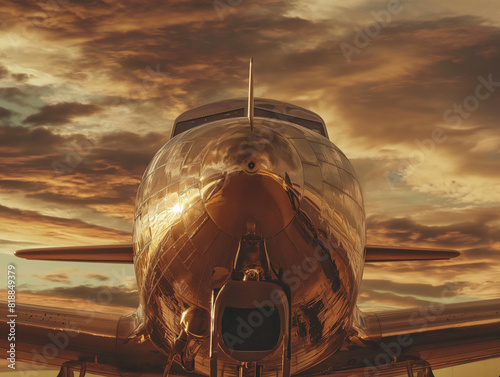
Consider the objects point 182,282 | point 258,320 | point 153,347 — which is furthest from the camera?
point 153,347

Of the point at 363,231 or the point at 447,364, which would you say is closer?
the point at 363,231

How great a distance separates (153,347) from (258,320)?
3057 millimetres

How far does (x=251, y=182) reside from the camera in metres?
4.86

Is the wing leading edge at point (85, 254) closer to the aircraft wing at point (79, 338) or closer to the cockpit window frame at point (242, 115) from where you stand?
the aircraft wing at point (79, 338)

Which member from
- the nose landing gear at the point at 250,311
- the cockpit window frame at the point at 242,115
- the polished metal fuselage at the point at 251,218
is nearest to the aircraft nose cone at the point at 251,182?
the polished metal fuselage at the point at 251,218

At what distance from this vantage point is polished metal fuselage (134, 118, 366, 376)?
16.4ft

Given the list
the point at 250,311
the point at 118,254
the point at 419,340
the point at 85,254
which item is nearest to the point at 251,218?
Answer: the point at 250,311

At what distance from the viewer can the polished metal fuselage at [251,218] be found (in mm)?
5008

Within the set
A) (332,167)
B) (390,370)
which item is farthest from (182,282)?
(390,370)

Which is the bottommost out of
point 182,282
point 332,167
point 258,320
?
point 258,320

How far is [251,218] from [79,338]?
14.9 feet

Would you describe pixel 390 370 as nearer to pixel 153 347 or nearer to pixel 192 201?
pixel 153 347

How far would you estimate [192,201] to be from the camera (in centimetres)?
529

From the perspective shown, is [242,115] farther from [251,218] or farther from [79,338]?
[79,338]
